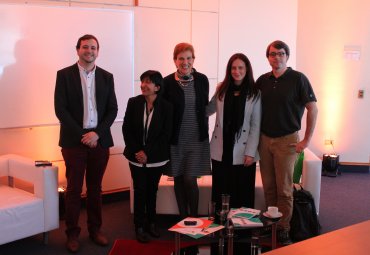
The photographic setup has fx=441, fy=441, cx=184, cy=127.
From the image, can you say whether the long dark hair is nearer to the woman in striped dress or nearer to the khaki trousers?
the woman in striped dress

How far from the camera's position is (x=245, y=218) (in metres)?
2.99

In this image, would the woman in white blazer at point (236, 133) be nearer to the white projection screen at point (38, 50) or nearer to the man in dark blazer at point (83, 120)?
the man in dark blazer at point (83, 120)

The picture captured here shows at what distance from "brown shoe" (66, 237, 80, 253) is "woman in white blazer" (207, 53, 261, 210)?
117cm

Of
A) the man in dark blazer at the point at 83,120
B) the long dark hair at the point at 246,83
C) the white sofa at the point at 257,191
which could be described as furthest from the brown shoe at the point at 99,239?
the long dark hair at the point at 246,83

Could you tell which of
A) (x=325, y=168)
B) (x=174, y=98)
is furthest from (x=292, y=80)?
(x=325, y=168)

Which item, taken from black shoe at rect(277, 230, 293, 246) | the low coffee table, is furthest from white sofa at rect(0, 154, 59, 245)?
black shoe at rect(277, 230, 293, 246)

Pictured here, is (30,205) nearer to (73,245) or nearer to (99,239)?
(73,245)

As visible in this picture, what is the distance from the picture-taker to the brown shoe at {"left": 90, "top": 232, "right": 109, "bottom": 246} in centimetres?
363

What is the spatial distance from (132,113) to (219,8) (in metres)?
2.08

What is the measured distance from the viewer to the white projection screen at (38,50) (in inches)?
155

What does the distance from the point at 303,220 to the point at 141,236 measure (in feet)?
4.52

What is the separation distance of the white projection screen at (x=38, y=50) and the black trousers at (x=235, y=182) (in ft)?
5.67

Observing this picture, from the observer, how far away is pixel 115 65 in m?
4.52

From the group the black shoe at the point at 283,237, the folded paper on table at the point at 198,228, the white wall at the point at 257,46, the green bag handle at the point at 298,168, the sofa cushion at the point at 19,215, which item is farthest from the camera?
the white wall at the point at 257,46
